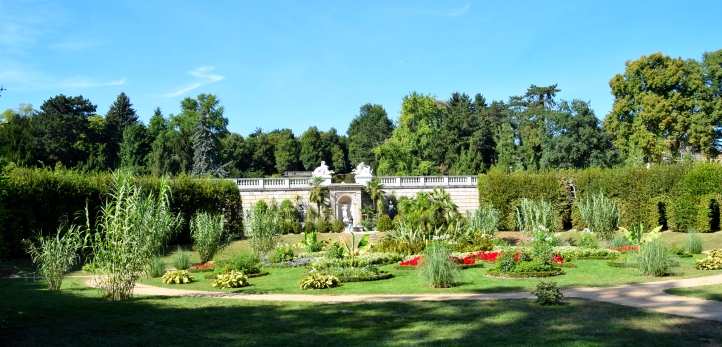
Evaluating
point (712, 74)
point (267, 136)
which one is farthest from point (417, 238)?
point (267, 136)

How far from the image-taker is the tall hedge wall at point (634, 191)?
30781mm

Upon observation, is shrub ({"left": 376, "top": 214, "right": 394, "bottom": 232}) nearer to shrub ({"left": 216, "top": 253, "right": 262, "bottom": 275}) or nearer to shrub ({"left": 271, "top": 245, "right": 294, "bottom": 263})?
shrub ({"left": 271, "top": 245, "right": 294, "bottom": 263})

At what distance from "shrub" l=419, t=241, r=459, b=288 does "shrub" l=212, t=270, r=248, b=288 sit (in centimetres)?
463

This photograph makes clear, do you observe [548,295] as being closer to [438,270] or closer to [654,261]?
[438,270]

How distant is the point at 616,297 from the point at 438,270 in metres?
3.84

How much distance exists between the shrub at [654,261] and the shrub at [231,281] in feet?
33.0

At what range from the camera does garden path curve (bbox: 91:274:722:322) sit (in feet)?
34.0

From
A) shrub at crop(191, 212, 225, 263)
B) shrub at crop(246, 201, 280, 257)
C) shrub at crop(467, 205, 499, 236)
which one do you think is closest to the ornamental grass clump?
shrub at crop(191, 212, 225, 263)

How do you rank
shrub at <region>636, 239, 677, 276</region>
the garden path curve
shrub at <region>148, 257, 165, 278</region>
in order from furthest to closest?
1. shrub at <region>148, 257, 165, 278</region>
2. shrub at <region>636, 239, 677, 276</region>
3. the garden path curve

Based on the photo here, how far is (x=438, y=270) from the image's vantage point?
1413 cm

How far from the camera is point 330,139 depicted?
8800cm

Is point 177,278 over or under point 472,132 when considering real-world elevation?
under

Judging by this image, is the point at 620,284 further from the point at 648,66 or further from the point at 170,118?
the point at 170,118

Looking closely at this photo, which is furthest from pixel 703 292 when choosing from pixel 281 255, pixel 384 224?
pixel 384 224
